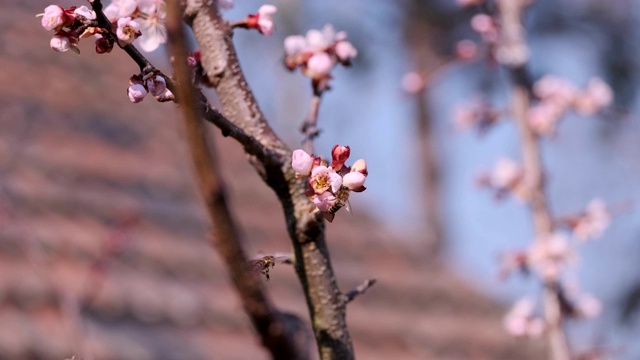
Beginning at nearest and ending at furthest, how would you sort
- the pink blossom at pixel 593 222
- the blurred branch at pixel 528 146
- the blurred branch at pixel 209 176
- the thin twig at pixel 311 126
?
1. the blurred branch at pixel 209 176
2. the thin twig at pixel 311 126
3. the blurred branch at pixel 528 146
4. the pink blossom at pixel 593 222

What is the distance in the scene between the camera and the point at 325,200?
610mm

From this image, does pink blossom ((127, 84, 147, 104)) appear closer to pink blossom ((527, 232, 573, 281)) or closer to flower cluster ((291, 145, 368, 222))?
flower cluster ((291, 145, 368, 222))

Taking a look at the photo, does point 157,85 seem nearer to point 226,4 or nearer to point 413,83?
point 226,4

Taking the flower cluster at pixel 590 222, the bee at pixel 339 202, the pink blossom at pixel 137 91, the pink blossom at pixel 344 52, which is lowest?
the bee at pixel 339 202

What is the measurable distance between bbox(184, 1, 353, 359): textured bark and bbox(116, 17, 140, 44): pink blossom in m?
0.08

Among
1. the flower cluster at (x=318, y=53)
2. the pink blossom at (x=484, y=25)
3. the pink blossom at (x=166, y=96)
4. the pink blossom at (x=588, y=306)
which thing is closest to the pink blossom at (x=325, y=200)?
the pink blossom at (x=166, y=96)

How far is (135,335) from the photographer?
7.71 feet

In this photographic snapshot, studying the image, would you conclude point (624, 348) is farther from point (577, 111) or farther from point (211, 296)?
point (211, 296)

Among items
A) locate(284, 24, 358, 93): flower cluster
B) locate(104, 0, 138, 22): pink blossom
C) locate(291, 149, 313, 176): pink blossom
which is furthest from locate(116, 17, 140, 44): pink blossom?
locate(284, 24, 358, 93): flower cluster

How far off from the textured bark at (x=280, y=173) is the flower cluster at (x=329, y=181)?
5cm

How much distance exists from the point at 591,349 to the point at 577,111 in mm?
561

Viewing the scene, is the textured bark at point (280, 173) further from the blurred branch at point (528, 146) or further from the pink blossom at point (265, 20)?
the blurred branch at point (528, 146)

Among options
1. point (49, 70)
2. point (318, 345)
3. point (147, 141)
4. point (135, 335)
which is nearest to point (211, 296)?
point (135, 335)

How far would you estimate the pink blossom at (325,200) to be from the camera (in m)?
0.61
